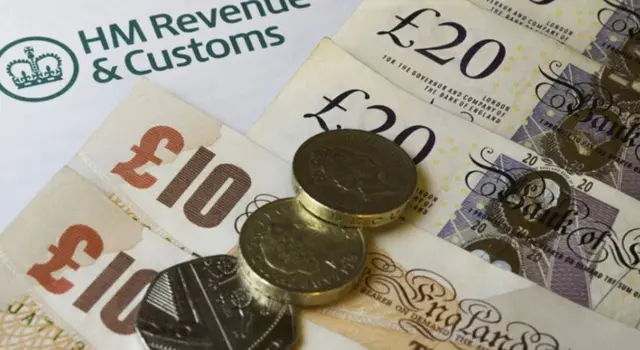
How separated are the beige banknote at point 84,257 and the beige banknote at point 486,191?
13 centimetres

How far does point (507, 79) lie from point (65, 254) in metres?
0.38

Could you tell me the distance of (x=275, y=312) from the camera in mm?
522

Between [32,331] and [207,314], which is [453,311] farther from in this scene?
[32,331]

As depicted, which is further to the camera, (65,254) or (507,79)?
(507,79)

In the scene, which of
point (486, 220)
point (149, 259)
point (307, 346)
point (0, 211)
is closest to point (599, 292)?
point (486, 220)

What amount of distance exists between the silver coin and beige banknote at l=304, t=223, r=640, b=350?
0.11 ft

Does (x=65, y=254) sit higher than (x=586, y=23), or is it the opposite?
(x=586, y=23)

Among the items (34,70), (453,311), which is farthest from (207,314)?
(34,70)

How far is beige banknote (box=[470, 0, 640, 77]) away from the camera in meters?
0.71

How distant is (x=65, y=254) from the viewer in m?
0.54

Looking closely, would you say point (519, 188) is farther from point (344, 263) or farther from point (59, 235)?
point (59, 235)

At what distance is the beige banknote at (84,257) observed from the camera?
52 cm

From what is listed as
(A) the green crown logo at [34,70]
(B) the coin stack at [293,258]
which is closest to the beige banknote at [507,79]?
(B) the coin stack at [293,258]

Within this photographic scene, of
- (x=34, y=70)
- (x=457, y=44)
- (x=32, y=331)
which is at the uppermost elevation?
(x=457, y=44)
